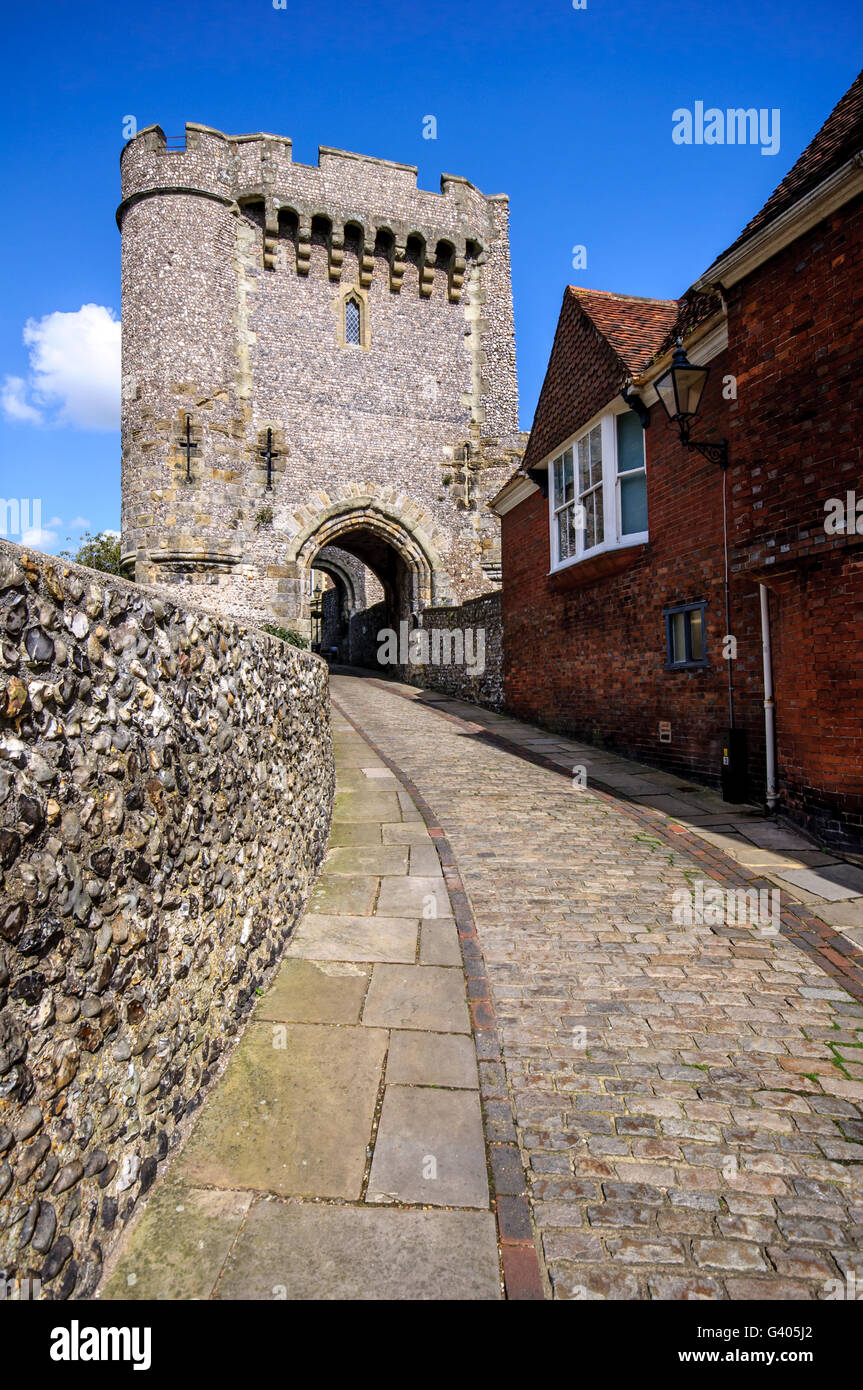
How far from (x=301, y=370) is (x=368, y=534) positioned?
5.34m

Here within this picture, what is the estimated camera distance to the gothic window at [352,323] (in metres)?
21.1

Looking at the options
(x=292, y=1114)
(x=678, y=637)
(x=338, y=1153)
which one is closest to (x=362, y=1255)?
(x=338, y=1153)

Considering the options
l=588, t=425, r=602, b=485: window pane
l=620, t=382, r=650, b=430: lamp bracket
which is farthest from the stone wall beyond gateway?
l=588, t=425, r=602, b=485: window pane

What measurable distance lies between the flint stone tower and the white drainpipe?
14.5 m

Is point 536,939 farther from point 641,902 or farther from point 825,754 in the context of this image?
point 825,754

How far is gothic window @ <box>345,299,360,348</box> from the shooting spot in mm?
21078

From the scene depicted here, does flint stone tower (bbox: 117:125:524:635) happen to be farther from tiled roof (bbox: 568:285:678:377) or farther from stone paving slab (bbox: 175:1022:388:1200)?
stone paving slab (bbox: 175:1022:388:1200)

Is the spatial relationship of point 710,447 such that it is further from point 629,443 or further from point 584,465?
point 584,465

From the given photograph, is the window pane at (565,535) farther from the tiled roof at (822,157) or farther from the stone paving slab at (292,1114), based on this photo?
the stone paving slab at (292,1114)

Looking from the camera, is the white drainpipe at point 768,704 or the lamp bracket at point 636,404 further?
the lamp bracket at point 636,404

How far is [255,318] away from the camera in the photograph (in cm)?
1986

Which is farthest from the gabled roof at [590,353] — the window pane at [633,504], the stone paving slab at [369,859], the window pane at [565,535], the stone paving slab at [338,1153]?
the stone paving slab at [338,1153]

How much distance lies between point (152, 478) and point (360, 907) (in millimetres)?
16392
